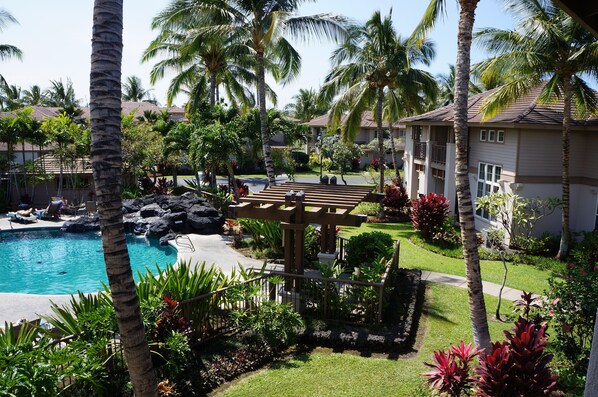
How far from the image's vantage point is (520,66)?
655 inches

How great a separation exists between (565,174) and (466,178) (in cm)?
1179

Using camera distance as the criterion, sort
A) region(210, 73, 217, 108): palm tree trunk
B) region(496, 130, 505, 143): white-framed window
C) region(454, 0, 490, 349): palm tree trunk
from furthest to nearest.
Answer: region(210, 73, 217, 108): palm tree trunk, region(496, 130, 505, 143): white-framed window, region(454, 0, 490, 349): palm tree trunk

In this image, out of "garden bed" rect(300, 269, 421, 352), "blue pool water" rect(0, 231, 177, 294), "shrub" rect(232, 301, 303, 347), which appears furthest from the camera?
"blue pool water" rect(0, 231, 177, 294)

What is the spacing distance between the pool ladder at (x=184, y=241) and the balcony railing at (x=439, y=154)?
14.1 meters

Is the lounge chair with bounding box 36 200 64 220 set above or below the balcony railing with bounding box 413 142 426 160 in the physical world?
below

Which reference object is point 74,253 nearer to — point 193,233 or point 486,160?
point 193,233

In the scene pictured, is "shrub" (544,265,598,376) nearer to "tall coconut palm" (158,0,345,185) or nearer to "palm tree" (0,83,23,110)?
"tall coconut palm" (158,0,345,185)

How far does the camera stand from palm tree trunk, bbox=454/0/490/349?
802cm

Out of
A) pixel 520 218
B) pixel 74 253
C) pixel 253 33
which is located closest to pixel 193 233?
pixel 74 253

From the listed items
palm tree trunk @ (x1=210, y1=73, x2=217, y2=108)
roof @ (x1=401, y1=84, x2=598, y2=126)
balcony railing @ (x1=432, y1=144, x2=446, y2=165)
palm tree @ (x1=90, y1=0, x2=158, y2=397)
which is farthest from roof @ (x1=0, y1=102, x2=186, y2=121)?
palm tree @ (x1=90, y1=0, x2=158, y2=397)

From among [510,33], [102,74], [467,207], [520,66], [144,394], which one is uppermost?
[510,33]

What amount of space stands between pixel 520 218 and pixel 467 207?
11.9m

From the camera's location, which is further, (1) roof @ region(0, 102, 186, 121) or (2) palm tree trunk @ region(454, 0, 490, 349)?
(1) roof @ region(0, 102, 186, 121)

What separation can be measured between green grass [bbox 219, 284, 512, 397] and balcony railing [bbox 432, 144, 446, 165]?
1576 cm
